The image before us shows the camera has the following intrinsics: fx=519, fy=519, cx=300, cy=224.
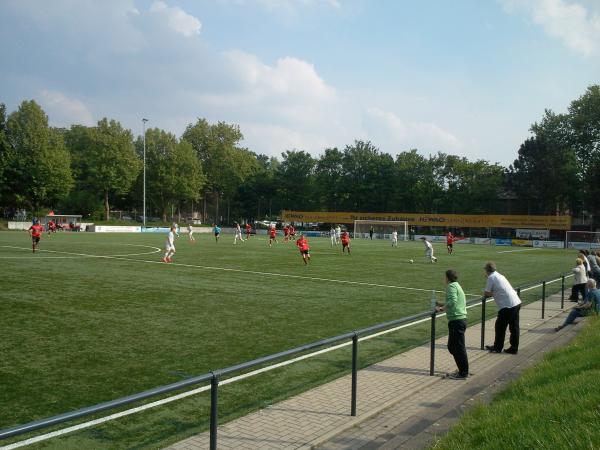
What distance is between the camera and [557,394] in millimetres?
6164

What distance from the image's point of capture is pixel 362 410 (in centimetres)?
666

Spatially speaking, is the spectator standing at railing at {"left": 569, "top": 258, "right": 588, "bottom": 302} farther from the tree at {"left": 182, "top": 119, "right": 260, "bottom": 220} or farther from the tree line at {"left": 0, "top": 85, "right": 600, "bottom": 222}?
the tree at {"left": 182, "top": 119, "right": 260, "bottom": 220}


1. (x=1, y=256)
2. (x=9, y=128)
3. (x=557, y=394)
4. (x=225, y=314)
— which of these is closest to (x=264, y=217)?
(x=9, y=128)

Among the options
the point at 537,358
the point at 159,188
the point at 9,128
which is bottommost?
the point at 537,358

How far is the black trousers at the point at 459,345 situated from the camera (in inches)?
326

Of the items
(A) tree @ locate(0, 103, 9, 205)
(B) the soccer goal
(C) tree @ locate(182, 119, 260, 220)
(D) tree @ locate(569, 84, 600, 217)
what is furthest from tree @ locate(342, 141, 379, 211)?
(A) tree @ locate(0, 103, 9, 205)

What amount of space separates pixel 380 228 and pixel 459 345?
70842 mm

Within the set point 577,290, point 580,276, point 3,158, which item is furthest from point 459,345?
point 3,158

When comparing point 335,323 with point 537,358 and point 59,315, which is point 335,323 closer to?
point 537,358

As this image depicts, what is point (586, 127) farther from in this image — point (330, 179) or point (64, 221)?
point (64, 221)

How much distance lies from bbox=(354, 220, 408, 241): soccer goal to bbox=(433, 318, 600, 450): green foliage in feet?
219

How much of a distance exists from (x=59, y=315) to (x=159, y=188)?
83.4 m

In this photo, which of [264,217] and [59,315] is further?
[264,217]

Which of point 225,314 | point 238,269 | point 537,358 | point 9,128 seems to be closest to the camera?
point 537,358
